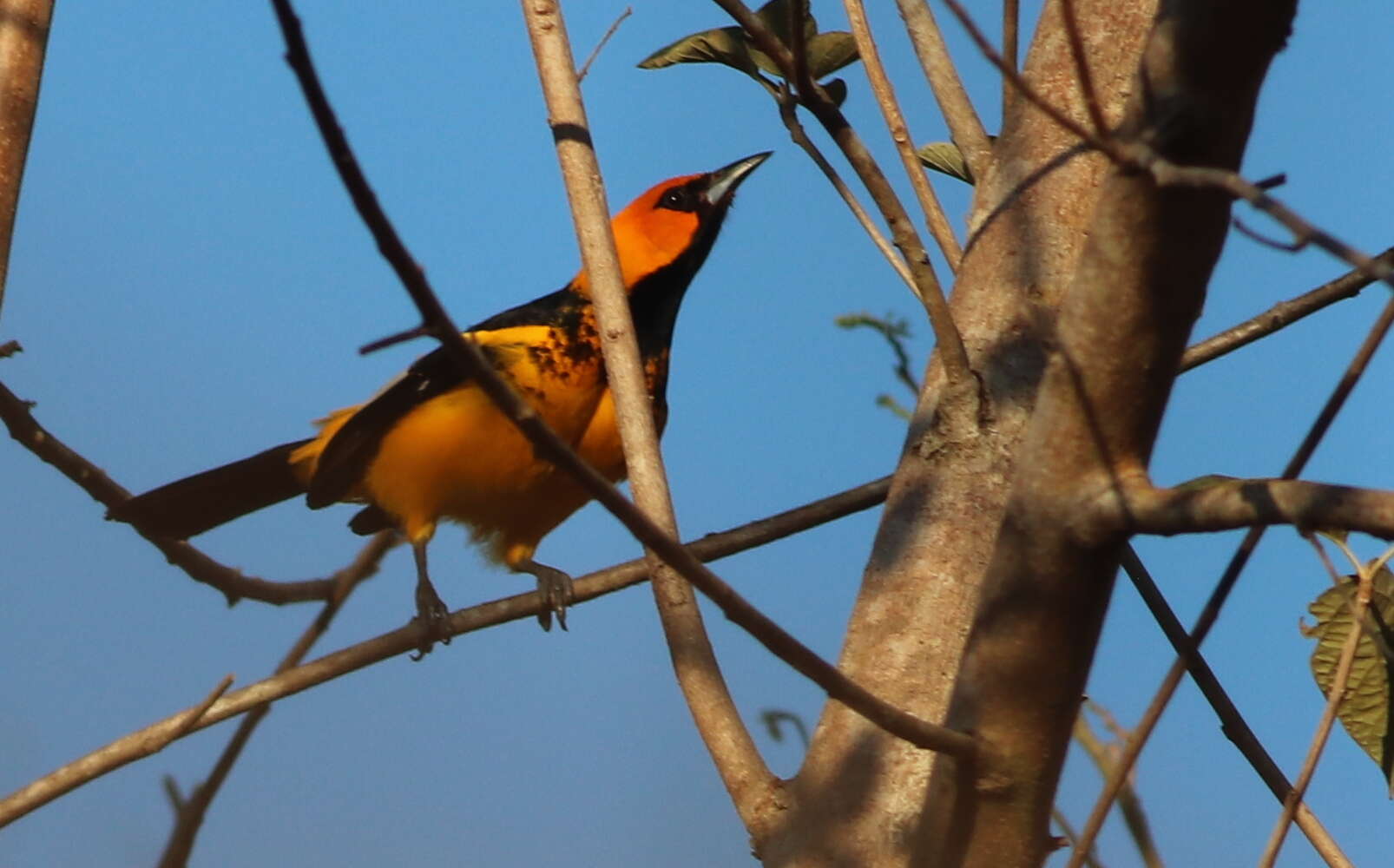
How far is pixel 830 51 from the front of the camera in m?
2.54

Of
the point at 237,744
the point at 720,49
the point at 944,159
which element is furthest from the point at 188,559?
the point at 944,159

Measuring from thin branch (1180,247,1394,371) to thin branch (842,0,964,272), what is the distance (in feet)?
1.28

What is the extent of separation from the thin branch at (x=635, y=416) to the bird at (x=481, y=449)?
2.83ft

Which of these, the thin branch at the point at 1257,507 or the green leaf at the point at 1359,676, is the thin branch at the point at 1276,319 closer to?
the green leaf at the point at 1359,676

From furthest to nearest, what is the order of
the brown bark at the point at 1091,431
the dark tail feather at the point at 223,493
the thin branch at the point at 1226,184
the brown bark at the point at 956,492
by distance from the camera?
the dark tail feather at the point at 223,493
the brown bark at the point at 956,492
the brown bark at the point at 1091,431
the thin branch at the point at 1226,184

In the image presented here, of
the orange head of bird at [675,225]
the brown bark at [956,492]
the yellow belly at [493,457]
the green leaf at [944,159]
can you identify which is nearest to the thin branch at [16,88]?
the brown bark at [956,492]

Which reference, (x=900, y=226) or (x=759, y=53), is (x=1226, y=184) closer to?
(x=900, y=226)

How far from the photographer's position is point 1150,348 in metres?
0.97

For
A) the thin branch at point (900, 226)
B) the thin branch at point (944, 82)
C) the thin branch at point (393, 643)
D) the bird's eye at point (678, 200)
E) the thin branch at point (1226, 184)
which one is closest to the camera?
the thin branch at point (1226, 184)

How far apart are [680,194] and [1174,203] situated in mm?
3260

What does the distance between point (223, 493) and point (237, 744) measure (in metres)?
1.55

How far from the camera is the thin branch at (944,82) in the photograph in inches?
89.4

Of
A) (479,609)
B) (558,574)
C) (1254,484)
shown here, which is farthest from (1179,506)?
(558,574)

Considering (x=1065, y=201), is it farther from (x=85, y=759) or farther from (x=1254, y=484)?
(x=85, y=759)
